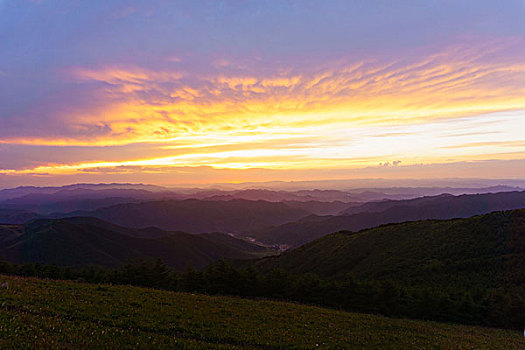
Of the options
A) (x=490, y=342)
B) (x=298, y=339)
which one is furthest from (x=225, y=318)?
(x=490, y=342)

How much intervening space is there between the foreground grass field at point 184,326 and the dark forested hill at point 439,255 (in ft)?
96.6

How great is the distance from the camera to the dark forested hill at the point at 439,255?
151ft

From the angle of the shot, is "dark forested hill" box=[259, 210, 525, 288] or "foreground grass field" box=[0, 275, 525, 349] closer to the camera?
"foreground grass field" box=[0, 275, 525, 349]

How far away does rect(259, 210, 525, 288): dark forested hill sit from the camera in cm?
4594

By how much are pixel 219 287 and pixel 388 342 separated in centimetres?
1845

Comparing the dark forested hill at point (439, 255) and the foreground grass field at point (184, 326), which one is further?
the dark forested hill at point (439, 255)

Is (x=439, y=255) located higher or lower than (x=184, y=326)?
lower

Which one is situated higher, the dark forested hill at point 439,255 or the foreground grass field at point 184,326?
Result: the foreground grass field at point 184,326

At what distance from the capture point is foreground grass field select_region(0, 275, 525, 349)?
10766 millimetres

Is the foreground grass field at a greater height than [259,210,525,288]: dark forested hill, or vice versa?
the foreground grass field

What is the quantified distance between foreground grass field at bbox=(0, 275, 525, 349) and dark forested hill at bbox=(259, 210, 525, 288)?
29436mm

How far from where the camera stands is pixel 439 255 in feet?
201

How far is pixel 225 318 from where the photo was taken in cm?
1616

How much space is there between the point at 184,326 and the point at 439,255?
215 feet
